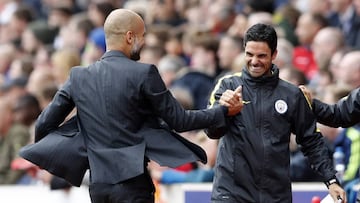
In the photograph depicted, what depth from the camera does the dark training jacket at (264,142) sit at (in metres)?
9.77

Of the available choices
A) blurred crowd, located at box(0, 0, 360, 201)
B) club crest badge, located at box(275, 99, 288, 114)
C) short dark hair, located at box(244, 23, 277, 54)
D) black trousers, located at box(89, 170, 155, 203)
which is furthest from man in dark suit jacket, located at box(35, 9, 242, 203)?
blurred crowd, located at box(0, 0, 360, 201)

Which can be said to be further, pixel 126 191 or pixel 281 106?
pixel 281 106

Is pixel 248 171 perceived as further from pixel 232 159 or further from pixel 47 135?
pixel 47 135

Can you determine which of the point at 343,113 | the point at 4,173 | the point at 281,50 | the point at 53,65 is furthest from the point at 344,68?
the point at 53,65

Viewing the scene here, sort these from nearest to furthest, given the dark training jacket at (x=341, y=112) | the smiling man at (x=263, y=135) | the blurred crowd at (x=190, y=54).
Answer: the smiling man at (x=263, y=135) → the dark training jacket at (x=341, y=112) → the blurred crowd at (x=190, y=54)

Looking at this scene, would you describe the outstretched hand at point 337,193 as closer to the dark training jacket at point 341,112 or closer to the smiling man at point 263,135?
→ the smiling man at point 263,135

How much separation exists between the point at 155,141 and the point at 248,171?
0.75 meters

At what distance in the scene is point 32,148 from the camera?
967 cm

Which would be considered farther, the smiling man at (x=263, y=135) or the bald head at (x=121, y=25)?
the smiling man at (x=263, y=135)

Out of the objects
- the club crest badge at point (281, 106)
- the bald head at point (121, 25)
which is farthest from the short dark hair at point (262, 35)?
the bald head at point (121, 25)

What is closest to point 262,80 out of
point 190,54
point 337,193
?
point 337,193

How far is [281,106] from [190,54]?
719cm

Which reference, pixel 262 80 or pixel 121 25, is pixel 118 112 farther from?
pixel 262 80

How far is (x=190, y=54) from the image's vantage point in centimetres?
1695
